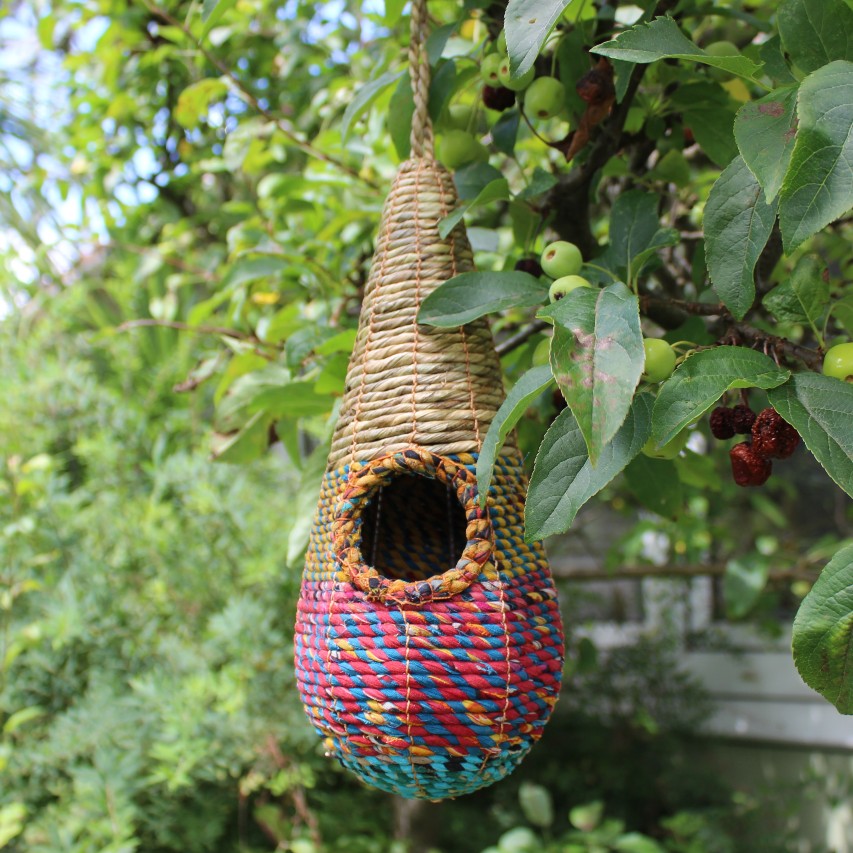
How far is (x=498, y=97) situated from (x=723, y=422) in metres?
0.42

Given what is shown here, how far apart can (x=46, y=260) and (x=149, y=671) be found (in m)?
1.51

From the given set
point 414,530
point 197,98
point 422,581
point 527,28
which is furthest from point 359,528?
point 197,98

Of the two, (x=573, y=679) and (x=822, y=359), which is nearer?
(x=822, y=359)

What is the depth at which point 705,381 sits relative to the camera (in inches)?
21.3

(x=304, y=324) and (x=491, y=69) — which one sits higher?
(x=491, y=69)

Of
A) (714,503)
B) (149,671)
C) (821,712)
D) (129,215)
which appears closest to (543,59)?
(149,671)

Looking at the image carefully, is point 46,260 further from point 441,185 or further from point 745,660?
point 745,660

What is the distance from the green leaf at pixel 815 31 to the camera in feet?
1.83

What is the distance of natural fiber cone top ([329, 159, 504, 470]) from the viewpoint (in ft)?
2.42

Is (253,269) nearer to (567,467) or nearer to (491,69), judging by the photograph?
(491,69)

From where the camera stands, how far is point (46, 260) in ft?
8.77

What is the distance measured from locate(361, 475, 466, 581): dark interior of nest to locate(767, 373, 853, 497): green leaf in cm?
44

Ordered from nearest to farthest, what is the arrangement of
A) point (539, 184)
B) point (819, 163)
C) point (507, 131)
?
point (819, 163) < point (539, 184) < point (507, 131)

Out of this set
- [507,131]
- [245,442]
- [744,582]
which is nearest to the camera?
[507,131]
